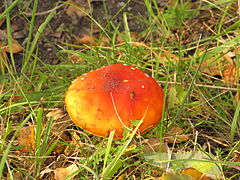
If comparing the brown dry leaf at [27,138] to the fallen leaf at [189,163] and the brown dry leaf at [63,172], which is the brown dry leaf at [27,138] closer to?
the brown dry leaf at [63,172]

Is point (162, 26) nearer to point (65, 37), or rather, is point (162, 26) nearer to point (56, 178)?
point (65, 37)

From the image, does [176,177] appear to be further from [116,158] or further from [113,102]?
[113,102]

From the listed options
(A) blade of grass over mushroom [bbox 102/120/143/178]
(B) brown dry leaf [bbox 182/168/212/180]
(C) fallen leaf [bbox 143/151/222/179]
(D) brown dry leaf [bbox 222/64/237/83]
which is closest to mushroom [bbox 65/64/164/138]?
(A) blade of grass over mushroom [bbox 102/120/143/178]

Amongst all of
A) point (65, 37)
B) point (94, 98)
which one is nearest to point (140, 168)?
point (94, 98)

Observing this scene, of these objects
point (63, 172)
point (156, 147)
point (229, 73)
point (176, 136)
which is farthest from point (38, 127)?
point (229, 73)

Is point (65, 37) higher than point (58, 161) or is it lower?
higher

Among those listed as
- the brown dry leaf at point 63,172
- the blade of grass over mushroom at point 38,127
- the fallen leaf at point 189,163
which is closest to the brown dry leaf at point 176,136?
the fallen leaf at point 189,163

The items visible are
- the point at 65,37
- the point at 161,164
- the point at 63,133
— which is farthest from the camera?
the point at 65,37
